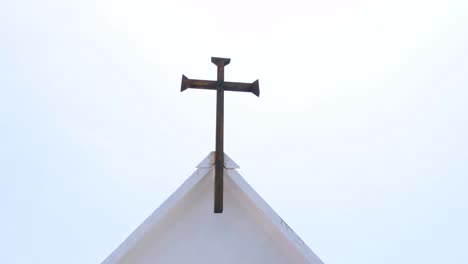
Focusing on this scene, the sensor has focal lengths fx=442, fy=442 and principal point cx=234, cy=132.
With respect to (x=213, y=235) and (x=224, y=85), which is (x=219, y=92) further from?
(x=213, y=235)

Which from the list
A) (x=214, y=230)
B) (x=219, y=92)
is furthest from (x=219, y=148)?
(x=214, y=230)

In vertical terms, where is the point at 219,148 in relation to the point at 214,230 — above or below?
above

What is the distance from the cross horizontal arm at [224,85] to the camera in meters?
5.36

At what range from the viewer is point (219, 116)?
5.28m

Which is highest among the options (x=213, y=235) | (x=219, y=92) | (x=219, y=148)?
(x=219, y=92)

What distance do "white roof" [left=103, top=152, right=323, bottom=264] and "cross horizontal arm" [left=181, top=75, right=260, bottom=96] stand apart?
0.84 m

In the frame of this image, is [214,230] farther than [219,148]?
Yes

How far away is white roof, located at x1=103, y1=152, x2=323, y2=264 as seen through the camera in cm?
539

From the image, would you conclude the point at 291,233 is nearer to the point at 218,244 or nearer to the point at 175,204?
the point at 218,244

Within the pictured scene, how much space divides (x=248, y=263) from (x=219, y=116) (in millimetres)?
1857

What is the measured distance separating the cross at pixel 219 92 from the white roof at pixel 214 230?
23 centimetres

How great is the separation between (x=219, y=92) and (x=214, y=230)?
173 cm

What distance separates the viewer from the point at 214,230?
556cm

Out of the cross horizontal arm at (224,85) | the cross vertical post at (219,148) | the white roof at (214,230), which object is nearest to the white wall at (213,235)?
the white roof at (214,230)
